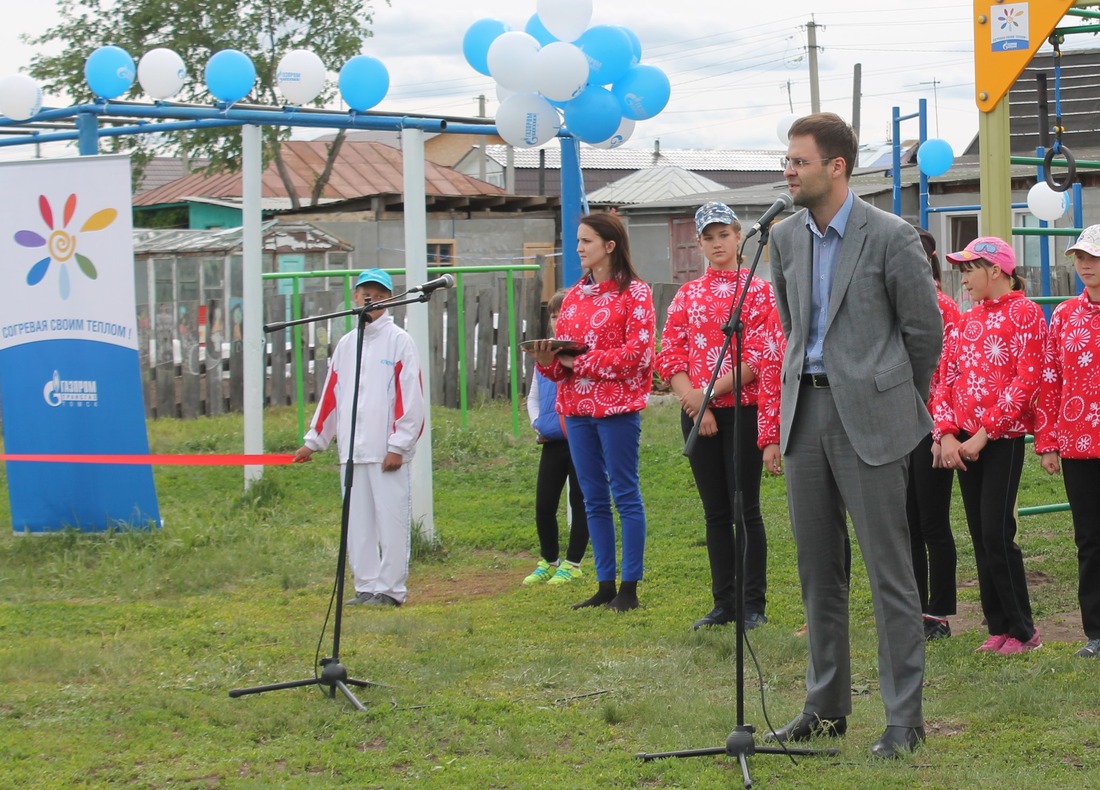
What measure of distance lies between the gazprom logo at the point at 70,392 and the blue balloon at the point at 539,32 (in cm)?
388

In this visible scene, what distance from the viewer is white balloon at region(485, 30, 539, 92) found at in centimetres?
798

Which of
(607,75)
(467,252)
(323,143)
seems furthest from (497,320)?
(323,143)

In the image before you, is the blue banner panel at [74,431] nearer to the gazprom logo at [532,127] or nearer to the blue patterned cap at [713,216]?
the gazprom logo at [532,127]

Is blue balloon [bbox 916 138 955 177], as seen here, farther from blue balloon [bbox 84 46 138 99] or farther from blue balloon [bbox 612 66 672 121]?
blue balloon [bbox 84 46 138 99]

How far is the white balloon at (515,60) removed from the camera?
798cm

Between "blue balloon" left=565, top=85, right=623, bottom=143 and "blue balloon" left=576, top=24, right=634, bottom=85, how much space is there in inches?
3.5

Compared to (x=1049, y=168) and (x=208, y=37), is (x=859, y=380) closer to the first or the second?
(x=1049, y=168)

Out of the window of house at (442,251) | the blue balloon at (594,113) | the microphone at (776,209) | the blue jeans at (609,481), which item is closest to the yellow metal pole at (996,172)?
the blue balloon at (594,113)

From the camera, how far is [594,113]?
324 inches

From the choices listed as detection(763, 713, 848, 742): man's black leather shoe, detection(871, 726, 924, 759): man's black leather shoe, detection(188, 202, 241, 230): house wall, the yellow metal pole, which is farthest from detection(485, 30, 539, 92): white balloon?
detection(188, 202, 241, 230): house wall

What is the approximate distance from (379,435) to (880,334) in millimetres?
3725

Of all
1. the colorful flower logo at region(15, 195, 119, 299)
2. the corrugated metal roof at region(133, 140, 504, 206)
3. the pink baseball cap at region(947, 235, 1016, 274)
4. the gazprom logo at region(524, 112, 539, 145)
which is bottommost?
the pink baseball cap at region(947, 235, 1016, 274)

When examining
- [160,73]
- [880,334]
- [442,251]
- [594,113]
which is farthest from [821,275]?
[442,251]

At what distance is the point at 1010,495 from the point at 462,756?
2.72 m
